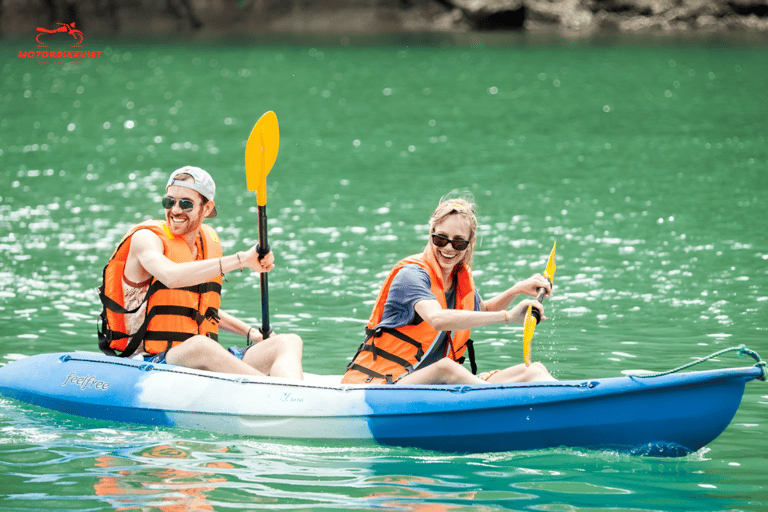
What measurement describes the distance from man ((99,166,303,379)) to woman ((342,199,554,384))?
19.1 inches

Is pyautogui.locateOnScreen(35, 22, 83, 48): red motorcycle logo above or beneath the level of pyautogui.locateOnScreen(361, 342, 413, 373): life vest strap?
above

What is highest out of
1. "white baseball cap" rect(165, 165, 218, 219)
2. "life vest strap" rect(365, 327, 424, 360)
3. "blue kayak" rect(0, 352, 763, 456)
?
"white baseball cap" rect(165, 165, 218, 219)

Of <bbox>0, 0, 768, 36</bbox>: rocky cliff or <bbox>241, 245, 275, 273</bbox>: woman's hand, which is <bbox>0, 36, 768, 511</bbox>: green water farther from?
<bbox>0, 0, 768, 36</bbox>: rocky cliff

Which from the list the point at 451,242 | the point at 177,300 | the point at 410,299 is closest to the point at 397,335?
the point at 410,299

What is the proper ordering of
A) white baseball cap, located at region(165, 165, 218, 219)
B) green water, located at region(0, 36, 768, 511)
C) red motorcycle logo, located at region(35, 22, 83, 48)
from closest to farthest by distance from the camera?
green water, located at region(0, 36, 768, 511)
white baseball cap, located at region(165, 165, 218, 219)
red motorcycle logo, located at region(35, 22, 83, 48)

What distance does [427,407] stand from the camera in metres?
4.36

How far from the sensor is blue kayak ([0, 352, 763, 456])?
412cm

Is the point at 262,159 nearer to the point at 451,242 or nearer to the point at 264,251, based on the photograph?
the point at 264,251

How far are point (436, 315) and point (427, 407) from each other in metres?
0.43

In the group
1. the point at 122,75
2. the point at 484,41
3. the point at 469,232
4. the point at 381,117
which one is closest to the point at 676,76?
the point at 381,117

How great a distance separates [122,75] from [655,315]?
24095mm

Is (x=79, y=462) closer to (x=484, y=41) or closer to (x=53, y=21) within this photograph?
(x=484, y=41)

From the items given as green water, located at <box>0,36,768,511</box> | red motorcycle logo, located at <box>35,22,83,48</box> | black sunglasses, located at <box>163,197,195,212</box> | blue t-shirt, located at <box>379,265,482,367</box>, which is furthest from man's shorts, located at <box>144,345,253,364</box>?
red motorcycle logo, located at <box>35,22,83,48</box>

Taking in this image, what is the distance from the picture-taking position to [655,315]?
7.02 meters
